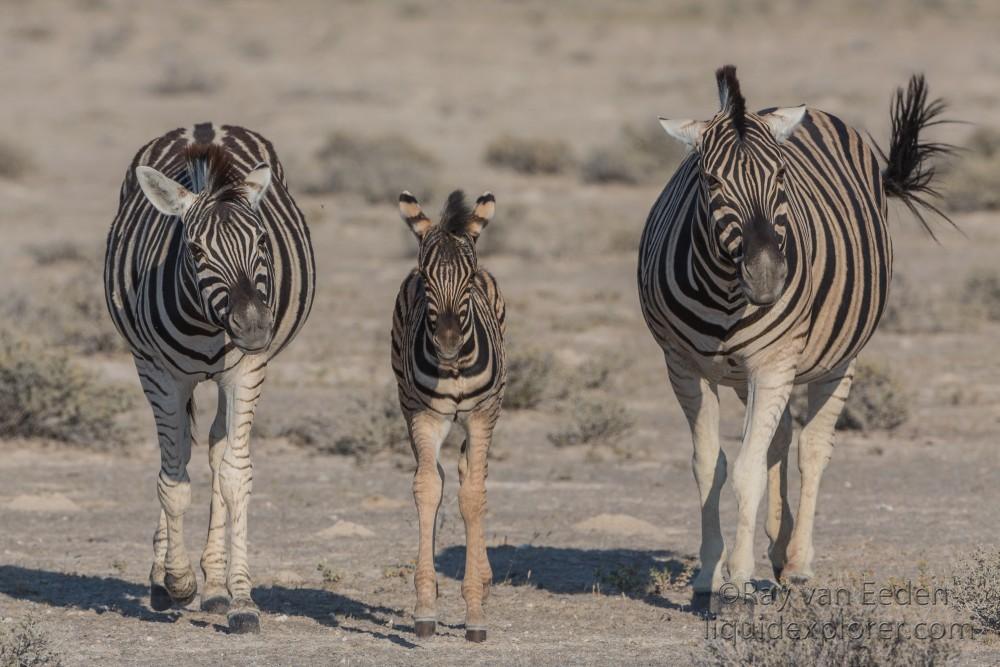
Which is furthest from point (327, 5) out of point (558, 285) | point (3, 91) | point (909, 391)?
point (909, 391)

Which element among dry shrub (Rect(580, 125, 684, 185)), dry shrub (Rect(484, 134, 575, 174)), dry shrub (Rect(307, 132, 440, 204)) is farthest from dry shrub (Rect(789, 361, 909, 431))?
dry shrub (Rect(484, 134, 575, 174))

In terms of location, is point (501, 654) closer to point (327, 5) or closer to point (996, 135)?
point (996, 135)

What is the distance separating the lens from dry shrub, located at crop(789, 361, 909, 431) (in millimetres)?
13141

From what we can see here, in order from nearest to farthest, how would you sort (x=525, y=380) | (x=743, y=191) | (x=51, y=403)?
1. (x=743, y=191)
2. (x=51, y=403)
3. (x=525, y=380)

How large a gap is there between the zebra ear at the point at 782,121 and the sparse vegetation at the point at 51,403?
6750 millimetres

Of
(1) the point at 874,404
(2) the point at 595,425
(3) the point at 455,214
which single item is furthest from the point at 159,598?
(1) the point at 874,404

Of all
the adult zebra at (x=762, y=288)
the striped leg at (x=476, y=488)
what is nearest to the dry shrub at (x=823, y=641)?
the adult zebra at (x=762, y=288)

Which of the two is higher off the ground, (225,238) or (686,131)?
(686,131)

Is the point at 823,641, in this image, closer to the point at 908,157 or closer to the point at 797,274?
the point at 797,274

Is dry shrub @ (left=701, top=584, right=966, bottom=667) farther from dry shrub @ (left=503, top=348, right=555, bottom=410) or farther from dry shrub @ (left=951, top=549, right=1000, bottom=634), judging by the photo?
dry shrub @ (left=503, top=348, right=555, bottom=410)

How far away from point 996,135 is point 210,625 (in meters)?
24.8

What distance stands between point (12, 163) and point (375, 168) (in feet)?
19.1

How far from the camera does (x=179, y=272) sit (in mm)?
7371

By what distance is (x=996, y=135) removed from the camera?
29.7m
